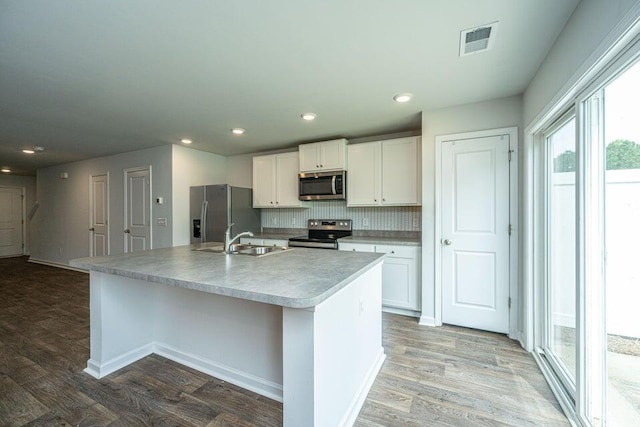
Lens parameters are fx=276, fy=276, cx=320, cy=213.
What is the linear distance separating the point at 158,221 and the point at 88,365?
2.74 meters

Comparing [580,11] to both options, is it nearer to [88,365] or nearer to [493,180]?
[493,180]

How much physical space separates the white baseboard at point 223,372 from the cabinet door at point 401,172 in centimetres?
247

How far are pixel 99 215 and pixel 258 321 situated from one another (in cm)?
533

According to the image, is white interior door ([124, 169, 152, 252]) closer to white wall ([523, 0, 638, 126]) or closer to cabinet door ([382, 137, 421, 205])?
cabinet door ([382, 137, 421, 205])

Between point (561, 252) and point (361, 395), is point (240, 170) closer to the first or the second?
point (361, 395)

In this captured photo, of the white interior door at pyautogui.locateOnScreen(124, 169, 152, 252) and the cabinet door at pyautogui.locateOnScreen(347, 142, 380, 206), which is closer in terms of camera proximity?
the cabinet door at pyautogui.locateOnScreen(347, 142, 380, 206)

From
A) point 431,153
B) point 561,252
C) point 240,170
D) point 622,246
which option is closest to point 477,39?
point 431,153

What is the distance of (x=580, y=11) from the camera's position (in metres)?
1.44

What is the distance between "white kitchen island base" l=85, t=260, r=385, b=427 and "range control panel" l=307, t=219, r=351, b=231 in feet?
6.51

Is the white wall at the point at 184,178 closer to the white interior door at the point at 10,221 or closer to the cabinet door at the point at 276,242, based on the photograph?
the cabinet door at the point at 276,242

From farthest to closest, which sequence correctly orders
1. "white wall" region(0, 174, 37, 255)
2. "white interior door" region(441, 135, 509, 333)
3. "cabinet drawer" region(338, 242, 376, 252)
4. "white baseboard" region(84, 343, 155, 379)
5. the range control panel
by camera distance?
"white wall" region(0, 174, 37, 255)
the range control panel
"cabinet drawer" region(338, 242, 376, 252)
"white interior door" region(441, 135, 509, 333)
"white baseboard" region(84, 343, 155, 379)

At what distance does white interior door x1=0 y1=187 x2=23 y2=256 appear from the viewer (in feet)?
23.6

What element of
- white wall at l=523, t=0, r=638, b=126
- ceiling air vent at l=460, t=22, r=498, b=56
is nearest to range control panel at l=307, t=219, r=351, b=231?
white wall at l=523, t=0, r=638, b=126

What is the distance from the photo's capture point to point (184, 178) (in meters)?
4.51
